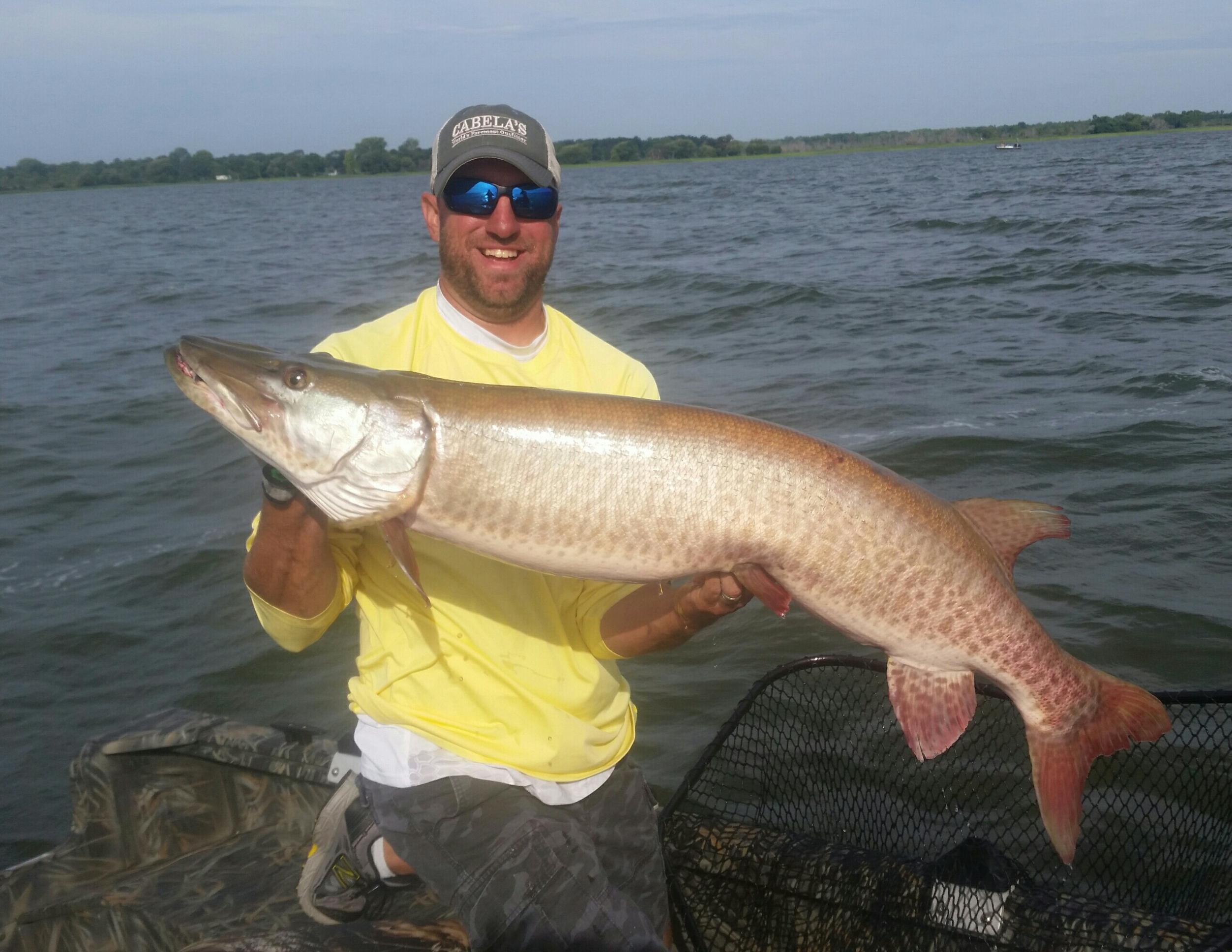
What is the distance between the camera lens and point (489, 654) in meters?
2.86

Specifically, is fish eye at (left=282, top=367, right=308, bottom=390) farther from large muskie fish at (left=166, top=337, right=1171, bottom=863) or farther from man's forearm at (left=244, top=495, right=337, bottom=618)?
man's forearm at (left=244, top=495, right=337, bottom=618)

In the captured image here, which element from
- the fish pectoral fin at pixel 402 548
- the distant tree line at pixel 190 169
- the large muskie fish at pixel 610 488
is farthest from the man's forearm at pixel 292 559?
the distant tree line at pixel 190 169

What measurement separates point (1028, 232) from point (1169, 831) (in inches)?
832

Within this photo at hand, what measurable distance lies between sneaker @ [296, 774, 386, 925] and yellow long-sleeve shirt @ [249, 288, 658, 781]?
38 cm

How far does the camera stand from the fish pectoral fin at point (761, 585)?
8.61ft

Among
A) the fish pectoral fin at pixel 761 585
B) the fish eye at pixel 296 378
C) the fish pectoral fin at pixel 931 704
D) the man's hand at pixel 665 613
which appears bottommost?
the fish pectoral fin at pixel 931 704

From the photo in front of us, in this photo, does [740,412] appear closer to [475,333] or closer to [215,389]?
[475,333]

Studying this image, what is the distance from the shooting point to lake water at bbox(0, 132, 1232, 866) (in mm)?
6293

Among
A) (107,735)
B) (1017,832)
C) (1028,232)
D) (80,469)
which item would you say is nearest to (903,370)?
(1017,832)

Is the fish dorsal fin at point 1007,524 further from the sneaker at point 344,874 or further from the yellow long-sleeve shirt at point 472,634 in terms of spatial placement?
the sneaker at point 344,874

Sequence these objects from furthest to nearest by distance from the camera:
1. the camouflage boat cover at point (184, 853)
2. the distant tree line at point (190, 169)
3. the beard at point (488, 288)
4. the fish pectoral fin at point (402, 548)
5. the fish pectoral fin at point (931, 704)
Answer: the distant tree line at point (190, 169) → the camouflage boat cover at point (184, 853) → the beard at point (488, 288) → the fish pectoral fin at point (931, 704) → the fish pectoral fin at point (402, 548)

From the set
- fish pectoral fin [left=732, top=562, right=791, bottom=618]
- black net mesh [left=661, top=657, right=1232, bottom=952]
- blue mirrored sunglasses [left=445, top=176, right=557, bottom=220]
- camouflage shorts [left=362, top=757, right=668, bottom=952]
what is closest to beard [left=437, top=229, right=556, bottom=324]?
blue mirrored sunglasses [left=445, top=176, right=557, bottom=220]

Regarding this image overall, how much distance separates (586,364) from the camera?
10.6 ft

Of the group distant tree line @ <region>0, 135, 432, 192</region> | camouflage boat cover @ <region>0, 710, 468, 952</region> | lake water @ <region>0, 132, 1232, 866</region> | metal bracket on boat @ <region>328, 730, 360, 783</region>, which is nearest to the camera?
camouflage boat cover @ <region>0, 710, 468, 952</region>
